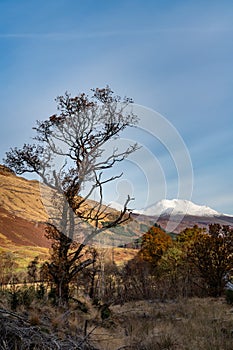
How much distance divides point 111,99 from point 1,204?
5663cm

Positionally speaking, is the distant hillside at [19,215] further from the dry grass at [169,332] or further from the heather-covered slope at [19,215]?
the dry grass at [169,332]

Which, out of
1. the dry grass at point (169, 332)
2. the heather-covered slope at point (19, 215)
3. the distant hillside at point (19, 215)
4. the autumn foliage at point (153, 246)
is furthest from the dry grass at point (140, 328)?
the heather-covered slope at point (19, 215)

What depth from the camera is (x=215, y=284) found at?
15.1 metres

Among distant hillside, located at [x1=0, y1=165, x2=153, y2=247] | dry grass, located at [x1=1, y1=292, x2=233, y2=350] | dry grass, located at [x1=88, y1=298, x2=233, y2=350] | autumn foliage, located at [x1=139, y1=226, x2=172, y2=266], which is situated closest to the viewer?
dry grass, located at [x1=1, y1=292, x2=233, y2=350]

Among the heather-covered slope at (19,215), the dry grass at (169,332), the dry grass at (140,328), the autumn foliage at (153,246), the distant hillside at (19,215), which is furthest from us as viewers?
the heather-covered slope at (19,215)

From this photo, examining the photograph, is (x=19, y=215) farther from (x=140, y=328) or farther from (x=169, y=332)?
(x=169, y=332)

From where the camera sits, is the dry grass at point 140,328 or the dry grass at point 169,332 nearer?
the dry grass at point 140,328

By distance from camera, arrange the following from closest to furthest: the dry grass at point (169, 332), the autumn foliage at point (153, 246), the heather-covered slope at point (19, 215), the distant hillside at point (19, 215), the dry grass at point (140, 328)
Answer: the dry grass at point (140, 328) → the dry grass at point (169, 332) → the autumn foliage at point (153, 246) → the distant hillside at point (19, 215) → the heather-covered slope at point (19, 215)

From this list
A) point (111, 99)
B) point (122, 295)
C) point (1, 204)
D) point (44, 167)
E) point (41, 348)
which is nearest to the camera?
point (41, 348)

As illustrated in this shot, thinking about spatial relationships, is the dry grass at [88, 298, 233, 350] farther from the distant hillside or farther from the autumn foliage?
the distant hillside

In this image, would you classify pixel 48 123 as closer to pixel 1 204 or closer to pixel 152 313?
pixel 152 313

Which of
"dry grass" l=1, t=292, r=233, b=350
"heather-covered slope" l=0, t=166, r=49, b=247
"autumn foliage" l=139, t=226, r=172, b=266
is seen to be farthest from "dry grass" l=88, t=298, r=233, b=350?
"heather-covered slope" l=0, t=166, r=49, b=247

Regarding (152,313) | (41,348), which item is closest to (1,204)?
(152,313)

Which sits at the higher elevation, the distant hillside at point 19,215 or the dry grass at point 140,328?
the distant hillside at point 19,215
